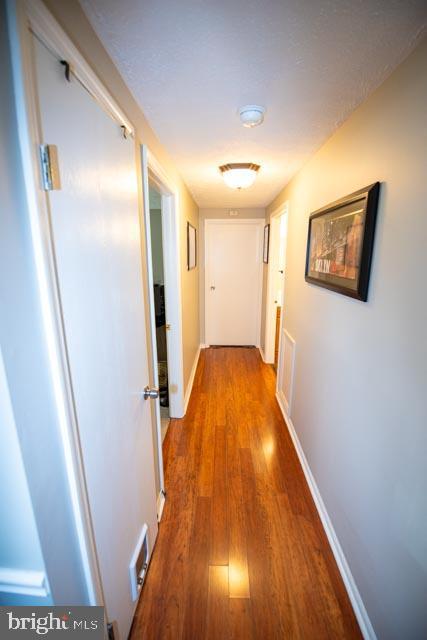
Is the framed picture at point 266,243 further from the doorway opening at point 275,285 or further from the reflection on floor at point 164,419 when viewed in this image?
the reflection on floor at point 164,419

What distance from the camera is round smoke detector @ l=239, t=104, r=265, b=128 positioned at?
120 cm

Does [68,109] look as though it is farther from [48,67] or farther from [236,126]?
[236,126]

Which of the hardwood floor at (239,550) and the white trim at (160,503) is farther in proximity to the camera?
the white trim at (160,503)

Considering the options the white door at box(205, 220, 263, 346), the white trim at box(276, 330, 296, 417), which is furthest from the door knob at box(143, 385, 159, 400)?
the white door at box(205, 220, 263, 346)

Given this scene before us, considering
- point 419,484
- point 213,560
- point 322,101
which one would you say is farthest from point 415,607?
point 322,101

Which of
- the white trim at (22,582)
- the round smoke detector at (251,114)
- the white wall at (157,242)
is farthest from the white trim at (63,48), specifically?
the white wall at (157,242)

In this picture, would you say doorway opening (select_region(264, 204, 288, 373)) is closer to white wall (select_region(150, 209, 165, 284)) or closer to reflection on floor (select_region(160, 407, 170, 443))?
white wall (select_region(150, 209, 165, 284))

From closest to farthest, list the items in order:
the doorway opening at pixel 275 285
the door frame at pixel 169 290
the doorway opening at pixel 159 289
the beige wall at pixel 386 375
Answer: the beige wall at pixel 386 375
the door frame at pixel 169 290
the doorway opening at pixel 159 289
the doorway opening at pixel 275 285

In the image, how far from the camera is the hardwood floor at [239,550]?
3.62 ft

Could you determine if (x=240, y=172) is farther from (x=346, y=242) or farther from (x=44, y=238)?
(x=44, y=238)

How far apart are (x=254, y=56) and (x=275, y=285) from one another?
2729mm

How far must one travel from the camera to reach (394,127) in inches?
37.9

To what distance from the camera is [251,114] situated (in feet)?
3.98

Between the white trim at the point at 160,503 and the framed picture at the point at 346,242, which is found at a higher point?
the framed picture at the point at 346,242
